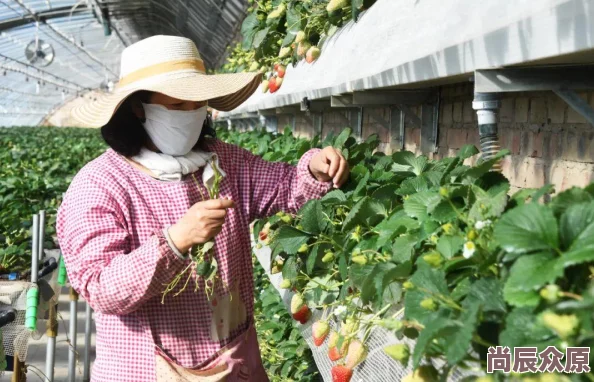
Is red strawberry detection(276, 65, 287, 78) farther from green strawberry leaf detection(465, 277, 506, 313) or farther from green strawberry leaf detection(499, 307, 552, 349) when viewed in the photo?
green strawberry leaf detection(499, 307, 552, 349)

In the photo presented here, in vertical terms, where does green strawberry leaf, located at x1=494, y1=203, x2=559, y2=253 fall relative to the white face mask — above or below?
below

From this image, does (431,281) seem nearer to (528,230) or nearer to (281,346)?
(528,230)

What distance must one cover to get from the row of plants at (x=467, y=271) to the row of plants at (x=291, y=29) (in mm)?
Answer: 1369

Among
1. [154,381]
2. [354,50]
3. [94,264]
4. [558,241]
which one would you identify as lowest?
[154,381]

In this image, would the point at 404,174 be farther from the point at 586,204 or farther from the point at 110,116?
the point at 586,204

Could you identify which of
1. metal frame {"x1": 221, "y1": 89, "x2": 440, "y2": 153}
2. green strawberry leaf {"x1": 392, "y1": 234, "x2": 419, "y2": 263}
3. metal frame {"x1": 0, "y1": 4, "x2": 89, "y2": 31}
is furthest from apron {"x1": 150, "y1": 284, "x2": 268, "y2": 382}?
metal frame {"x1": 0, "y1": 4, "x2": 89, "y2": 31}

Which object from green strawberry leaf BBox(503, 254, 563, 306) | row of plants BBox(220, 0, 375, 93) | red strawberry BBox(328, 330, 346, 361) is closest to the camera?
green strawberry leaf BBox(503, 254, 563, 306)

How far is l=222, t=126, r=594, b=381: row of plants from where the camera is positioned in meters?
1.08

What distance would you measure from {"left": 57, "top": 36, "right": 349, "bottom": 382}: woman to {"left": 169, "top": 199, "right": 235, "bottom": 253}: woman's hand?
10 cm

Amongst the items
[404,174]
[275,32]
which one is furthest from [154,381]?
[275,32]

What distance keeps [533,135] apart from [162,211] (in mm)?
1104

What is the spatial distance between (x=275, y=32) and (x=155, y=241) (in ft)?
9.00

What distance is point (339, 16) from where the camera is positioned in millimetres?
3438

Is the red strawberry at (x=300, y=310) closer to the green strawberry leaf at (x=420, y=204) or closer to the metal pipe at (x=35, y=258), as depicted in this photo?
the green strawberry leaf at (x=420, y=204)
